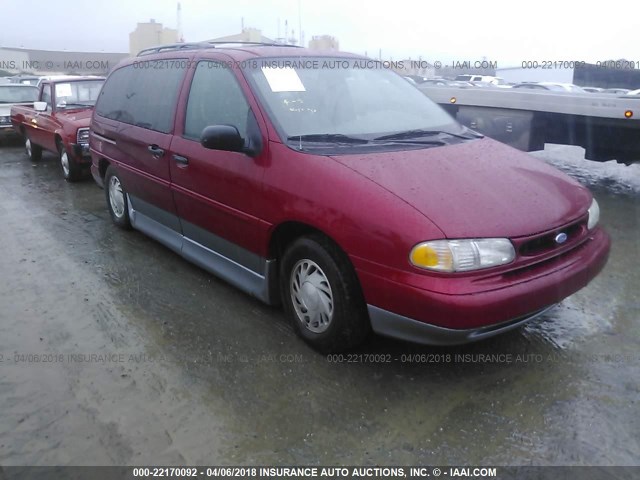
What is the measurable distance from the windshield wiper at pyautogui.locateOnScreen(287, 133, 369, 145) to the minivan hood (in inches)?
9.6

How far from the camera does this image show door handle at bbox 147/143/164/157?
434 centimetres

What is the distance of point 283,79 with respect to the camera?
3.69m

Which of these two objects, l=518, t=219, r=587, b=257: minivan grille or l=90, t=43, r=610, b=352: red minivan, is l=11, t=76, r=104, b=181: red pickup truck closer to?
l=90, t=43, r=610, b=352: red minivan

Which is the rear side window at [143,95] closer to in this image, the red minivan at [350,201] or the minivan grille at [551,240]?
the red minivan at [350,201]

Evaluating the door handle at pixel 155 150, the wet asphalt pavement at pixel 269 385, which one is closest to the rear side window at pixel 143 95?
the door handle at pixel 155 150

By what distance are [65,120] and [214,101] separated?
532cm

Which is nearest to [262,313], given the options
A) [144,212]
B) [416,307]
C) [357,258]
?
[357,258]

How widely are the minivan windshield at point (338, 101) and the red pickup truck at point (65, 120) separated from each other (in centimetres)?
515

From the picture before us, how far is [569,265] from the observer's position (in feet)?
9.94

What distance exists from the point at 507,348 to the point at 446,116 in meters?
1.77

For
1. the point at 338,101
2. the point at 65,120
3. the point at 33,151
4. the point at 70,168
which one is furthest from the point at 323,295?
the point at 33,151

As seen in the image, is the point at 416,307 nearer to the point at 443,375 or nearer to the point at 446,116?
the point at 443,375

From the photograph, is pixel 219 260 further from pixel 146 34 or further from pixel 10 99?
pixel 146 34

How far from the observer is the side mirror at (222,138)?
3.39 meters
